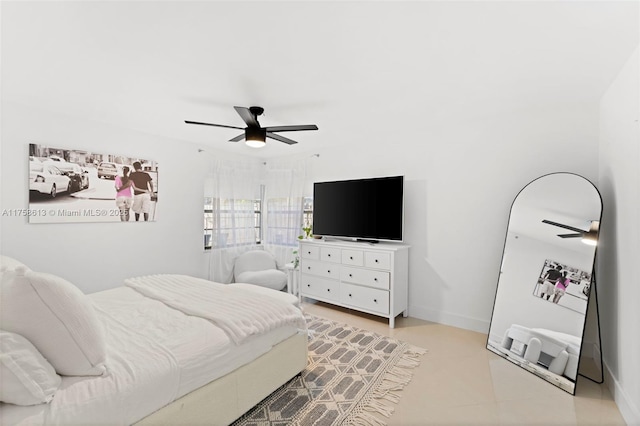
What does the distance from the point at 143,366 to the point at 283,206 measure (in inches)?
152

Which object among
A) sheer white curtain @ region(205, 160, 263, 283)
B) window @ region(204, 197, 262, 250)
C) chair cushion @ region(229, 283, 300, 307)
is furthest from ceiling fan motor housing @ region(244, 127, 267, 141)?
window @ region(204, 197, 262, 250)

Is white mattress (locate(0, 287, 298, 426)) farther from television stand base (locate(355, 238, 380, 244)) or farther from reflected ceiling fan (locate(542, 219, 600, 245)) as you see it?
reflected ceiling fan (locate(542, 219, 600, 245))

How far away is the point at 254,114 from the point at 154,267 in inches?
104

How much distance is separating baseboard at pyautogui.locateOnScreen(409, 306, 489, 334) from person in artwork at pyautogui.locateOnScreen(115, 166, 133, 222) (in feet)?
12.9

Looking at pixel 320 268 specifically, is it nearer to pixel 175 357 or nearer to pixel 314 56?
pixel 175 357

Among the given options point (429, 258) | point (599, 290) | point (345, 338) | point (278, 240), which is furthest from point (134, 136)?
point (599, 290)

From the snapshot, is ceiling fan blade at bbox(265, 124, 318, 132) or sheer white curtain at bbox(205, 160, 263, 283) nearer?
ceiling fan blade at bbox(265, 124, 318, 132)

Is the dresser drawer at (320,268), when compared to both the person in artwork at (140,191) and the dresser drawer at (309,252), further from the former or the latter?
the person in artwork at (140,191)

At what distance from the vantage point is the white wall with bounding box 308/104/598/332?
2.97m

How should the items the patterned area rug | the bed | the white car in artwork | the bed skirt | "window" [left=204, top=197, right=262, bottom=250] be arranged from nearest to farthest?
the bed → the bed skirt → the patterned area rug → the white car in artwork → "window" [left=204, top=197, right=262, bottom=250]

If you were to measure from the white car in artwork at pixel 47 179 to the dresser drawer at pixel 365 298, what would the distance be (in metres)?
3.50

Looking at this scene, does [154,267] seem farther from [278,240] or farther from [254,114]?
[254,114]

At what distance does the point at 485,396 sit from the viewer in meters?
2.21

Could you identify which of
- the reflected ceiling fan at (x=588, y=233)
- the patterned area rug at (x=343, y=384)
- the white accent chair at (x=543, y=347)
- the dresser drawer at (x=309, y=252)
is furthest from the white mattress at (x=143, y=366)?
the reflected ceiling fan at (x=588, y=233)
